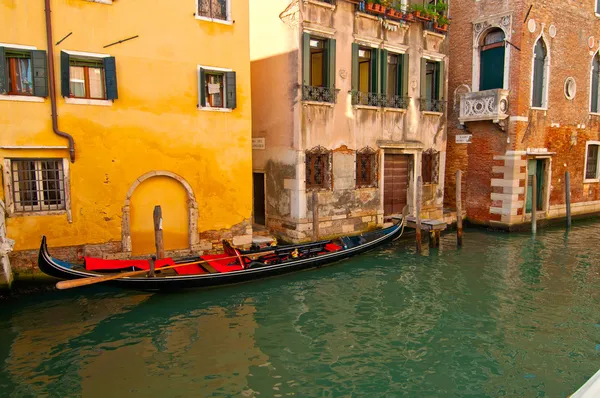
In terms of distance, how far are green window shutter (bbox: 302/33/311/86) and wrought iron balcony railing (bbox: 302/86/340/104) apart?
175mm


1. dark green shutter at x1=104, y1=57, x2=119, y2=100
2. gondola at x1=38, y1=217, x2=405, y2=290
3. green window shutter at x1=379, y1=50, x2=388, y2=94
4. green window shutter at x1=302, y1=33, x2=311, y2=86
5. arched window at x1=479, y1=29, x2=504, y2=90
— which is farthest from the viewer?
arched window at x1=479, y1=29, x2=504, y2=90

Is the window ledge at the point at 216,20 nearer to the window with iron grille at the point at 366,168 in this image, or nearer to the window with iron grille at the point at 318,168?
the window with iron grille at the point at 318,168

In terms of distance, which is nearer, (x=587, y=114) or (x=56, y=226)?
(x=56, y=226)

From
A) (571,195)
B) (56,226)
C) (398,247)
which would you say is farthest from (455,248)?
(56,226)

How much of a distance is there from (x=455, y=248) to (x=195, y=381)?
7845 mm

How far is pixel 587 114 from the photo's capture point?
1450 cm

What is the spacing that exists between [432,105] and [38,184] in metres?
9.89

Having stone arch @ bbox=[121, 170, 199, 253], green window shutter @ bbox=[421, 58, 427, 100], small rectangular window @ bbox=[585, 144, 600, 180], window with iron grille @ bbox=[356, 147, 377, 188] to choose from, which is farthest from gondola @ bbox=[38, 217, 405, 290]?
small rectangular window @ bbox=[585, 144, 600, 180]

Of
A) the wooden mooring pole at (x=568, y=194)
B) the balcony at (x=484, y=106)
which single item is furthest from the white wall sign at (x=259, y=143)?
the wooden mooring pole at (x=568, y=194)

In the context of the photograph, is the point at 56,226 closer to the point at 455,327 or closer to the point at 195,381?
the point at 195,381

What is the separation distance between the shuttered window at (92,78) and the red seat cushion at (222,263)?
10.8 ft

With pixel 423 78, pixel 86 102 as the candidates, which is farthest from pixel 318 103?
pixel 86 102

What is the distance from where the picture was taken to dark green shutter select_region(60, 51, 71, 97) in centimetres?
730

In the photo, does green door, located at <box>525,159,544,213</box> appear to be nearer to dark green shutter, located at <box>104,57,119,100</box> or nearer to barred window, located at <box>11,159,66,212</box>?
dark green shutter, located at <box>104,57,119,100</box>
